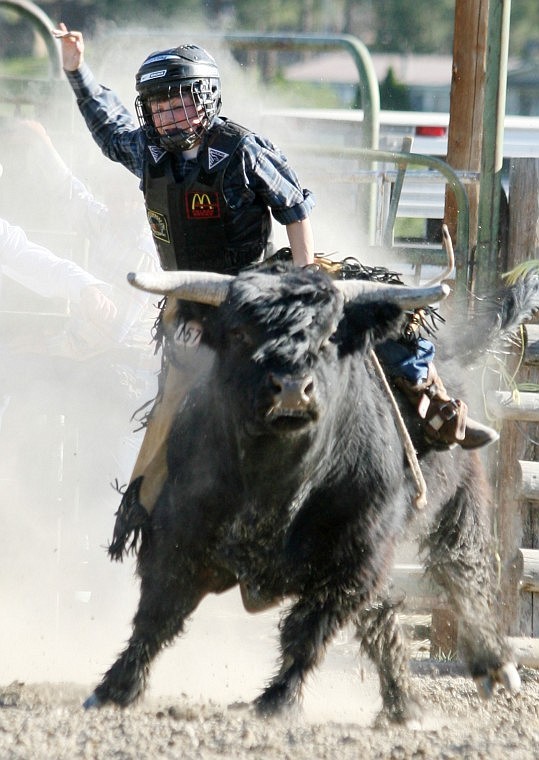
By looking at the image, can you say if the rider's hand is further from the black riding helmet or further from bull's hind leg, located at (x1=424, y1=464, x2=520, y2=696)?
bull's hind leg, located at (x1=424, y1=464, x2=520, y2=696)

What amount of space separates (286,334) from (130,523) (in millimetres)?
1172

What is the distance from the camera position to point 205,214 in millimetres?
4449

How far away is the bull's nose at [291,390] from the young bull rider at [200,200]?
90 centimetres

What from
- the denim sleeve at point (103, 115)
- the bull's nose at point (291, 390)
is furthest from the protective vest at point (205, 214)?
the bull's nose at point (291, 390)

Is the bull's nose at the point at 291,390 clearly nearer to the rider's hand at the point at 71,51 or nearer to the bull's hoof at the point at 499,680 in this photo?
the rider's hand at the point at 71,51

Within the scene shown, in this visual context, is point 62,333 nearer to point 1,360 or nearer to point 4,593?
point 1,360

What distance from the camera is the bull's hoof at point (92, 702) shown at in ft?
13.5

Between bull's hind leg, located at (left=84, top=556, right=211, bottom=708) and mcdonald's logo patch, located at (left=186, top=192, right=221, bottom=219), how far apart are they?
4.40ft

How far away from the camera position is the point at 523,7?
691 inches

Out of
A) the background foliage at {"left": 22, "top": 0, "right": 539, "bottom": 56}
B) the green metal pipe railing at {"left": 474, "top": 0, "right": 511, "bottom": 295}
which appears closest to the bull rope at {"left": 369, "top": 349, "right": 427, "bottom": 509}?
the green metal pipe railing at {"left": 474, "top": 0, "right": 511, "bottom": 295}

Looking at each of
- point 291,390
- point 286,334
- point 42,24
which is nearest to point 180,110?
point 286,334

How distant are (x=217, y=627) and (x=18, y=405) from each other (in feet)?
5.54

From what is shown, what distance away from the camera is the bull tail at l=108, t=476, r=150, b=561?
14.4 feet

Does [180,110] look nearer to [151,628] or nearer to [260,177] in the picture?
[260,177]
